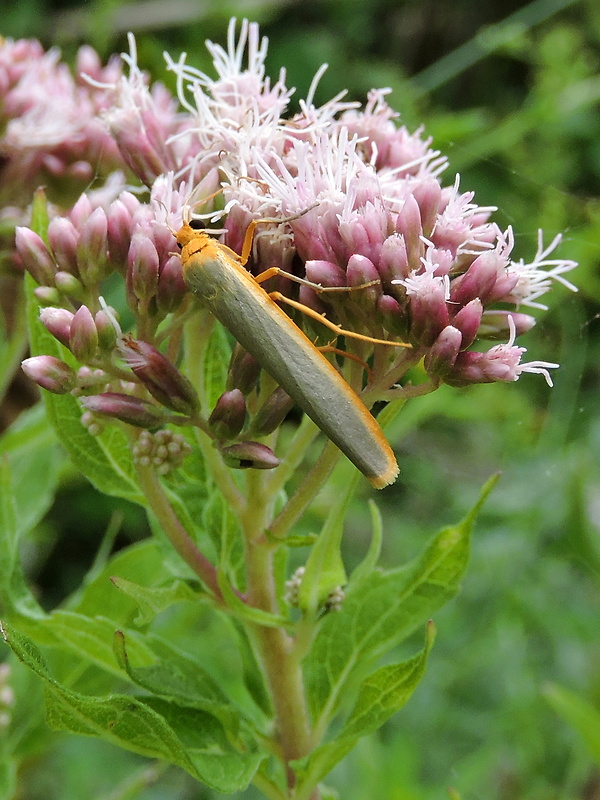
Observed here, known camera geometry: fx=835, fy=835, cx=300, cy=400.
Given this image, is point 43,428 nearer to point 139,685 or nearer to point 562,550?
point 139,685

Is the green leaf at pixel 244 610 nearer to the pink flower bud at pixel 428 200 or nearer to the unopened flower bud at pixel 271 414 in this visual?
the unopened flower bud at pixel 271 414

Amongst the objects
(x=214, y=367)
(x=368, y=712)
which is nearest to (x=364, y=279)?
(x=214, y=367)

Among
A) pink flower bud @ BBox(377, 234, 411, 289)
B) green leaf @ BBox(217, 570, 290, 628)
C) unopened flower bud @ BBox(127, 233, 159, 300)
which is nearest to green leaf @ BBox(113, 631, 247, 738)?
green leaf @ BBox(217, 570, 290, 628)

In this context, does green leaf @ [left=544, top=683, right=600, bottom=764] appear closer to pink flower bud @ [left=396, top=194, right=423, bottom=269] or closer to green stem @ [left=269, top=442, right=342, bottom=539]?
green stem @ [left=269, top=442, right=342, bottom=539]

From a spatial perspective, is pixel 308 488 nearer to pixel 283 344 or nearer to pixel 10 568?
pixel 283 344

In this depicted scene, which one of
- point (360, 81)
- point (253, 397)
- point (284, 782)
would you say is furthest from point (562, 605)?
point (360, 81)
